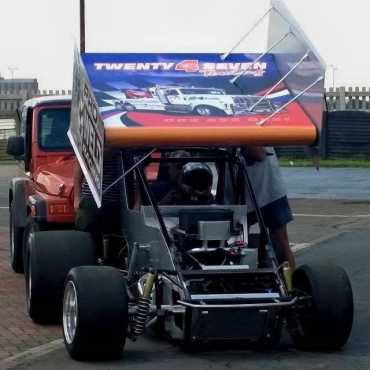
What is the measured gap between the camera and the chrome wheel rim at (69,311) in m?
8.92

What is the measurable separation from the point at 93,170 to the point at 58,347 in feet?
4.44

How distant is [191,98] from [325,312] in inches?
72.7

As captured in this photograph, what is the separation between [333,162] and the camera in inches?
1195

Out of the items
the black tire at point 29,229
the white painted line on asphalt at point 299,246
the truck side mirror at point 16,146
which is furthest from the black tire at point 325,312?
the white painted line on asphalt at point 299,246

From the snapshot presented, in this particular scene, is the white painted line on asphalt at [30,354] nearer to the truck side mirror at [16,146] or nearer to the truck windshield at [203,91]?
the truck windshield at [203,91]

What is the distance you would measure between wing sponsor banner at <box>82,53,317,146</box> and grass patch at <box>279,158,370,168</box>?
19.9 meters

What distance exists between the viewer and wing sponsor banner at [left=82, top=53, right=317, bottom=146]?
892 centimetres

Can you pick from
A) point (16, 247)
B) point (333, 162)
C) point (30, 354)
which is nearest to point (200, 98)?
point (30, 354)

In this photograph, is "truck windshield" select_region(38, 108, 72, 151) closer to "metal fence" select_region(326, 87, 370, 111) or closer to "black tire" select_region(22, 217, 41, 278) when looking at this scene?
"black tire" select_region(22, 217, 41, 278)

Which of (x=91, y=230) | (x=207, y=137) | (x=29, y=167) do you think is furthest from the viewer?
(x=29, y=167)

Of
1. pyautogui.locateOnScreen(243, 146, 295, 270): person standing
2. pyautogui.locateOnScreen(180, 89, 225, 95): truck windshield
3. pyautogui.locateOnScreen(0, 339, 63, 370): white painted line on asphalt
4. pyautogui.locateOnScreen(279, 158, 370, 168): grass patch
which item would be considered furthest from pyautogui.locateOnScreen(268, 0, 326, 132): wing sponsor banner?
pyautogui.locateOnScreen(279, 158, 370, 168): grass patch

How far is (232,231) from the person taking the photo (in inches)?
378

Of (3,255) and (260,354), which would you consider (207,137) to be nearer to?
(260,354)

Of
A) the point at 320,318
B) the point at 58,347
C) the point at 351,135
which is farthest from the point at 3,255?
the point at 351,135
